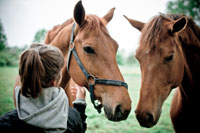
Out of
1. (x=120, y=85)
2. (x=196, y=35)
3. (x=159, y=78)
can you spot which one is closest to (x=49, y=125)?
(x=120, y=85)

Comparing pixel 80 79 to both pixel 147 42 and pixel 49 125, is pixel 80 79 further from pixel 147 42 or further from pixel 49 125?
pixel 147 42

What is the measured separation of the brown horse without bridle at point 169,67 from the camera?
2.00 meters

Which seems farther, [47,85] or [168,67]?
[168,67]

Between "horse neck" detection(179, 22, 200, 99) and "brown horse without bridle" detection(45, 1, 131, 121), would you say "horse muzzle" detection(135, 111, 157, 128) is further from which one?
"horse neck" detection(179, 22, 200, 99)

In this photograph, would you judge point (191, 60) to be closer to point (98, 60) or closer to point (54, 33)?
point (98, 60)

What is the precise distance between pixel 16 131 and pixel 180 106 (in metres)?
2.66

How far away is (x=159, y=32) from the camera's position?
2.17 metres

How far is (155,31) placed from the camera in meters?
2.18

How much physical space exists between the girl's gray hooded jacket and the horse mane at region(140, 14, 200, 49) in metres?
1.57

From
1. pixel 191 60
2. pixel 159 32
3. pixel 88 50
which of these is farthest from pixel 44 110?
pixel 191 60

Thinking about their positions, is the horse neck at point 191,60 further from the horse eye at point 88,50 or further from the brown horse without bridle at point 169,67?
the horse eye at point 88,50

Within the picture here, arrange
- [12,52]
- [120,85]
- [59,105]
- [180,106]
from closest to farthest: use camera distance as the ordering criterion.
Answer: [59,105] < [120,85] < [180,106] < [12,52]

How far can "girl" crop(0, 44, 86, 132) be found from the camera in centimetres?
111

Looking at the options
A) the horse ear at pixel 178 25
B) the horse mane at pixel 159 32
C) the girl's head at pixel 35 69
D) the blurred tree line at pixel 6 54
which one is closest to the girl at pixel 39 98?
the girl's head at pixel 35 69
